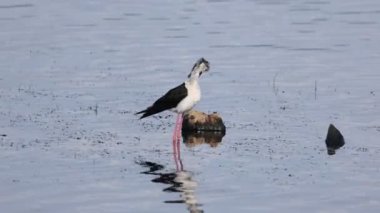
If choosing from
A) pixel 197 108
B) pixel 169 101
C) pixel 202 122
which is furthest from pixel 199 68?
pixel 197 108

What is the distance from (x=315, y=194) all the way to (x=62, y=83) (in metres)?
10.7

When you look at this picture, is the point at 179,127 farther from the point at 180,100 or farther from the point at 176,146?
the point at 176,146

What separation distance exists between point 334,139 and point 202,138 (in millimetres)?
2507

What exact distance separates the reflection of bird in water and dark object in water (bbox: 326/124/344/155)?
299 cm

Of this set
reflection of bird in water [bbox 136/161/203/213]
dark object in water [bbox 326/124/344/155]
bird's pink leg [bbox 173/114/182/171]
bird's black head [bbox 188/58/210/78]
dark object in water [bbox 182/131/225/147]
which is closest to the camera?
reflection of bird in water [bbox 136/161/203/213]

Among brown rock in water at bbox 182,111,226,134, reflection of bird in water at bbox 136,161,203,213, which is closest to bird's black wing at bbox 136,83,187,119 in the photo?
brown rock in water at bbox 182,111,226,134

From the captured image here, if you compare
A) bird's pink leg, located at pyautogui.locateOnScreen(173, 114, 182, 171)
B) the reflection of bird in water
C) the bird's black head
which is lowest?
the reflection of bird in water

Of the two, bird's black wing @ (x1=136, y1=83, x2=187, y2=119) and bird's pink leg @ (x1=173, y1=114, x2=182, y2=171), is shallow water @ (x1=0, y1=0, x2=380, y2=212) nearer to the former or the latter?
bird's pink leg @ (x1=173, y1=114, x2=182, y2=171)

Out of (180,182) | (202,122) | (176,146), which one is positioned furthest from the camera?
(202,122)

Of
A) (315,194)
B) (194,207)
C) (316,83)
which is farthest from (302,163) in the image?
(316,83)

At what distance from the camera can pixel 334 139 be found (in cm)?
1950

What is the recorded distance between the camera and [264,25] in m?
36.2

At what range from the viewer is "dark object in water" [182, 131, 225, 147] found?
797 inches

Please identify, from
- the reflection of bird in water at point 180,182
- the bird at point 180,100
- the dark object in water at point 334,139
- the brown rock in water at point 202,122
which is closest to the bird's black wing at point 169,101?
the bird at point 180,100
